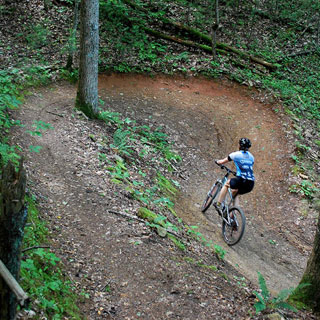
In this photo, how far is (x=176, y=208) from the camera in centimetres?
885

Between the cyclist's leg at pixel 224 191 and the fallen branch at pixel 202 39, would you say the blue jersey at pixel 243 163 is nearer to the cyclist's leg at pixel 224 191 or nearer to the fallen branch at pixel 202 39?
the cyclist's leg at pixel 224 191

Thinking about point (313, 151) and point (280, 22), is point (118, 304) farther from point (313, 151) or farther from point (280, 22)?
point (280, 22)

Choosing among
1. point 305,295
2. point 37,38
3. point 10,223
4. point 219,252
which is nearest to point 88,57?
point 219,252

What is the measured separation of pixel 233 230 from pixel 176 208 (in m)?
1.58

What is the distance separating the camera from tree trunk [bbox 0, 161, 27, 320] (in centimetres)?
235

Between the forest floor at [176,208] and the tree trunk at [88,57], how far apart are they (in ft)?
1.53

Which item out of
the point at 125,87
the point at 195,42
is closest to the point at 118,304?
the point at 125,87

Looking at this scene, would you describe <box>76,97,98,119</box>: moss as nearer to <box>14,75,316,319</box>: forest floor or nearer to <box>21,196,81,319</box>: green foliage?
<box>14,75,316,319</box>: forest floor

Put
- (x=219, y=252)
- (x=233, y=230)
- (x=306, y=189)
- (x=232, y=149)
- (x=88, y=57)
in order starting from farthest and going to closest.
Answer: (x=232, y=149), (x=306, y=189), (x=88, y=57), (x=233, y=230), (x=219, y=252)

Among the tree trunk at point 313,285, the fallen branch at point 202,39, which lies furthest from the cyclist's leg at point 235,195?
the fallen branch at point 202,39

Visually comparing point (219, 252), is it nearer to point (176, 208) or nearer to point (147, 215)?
point (147, 215)

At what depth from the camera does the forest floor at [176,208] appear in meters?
5.04

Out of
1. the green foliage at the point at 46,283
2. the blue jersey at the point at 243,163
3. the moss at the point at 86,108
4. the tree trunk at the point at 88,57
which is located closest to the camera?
the green foliage at the point at 46,283

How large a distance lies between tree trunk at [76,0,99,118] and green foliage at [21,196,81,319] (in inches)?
248
